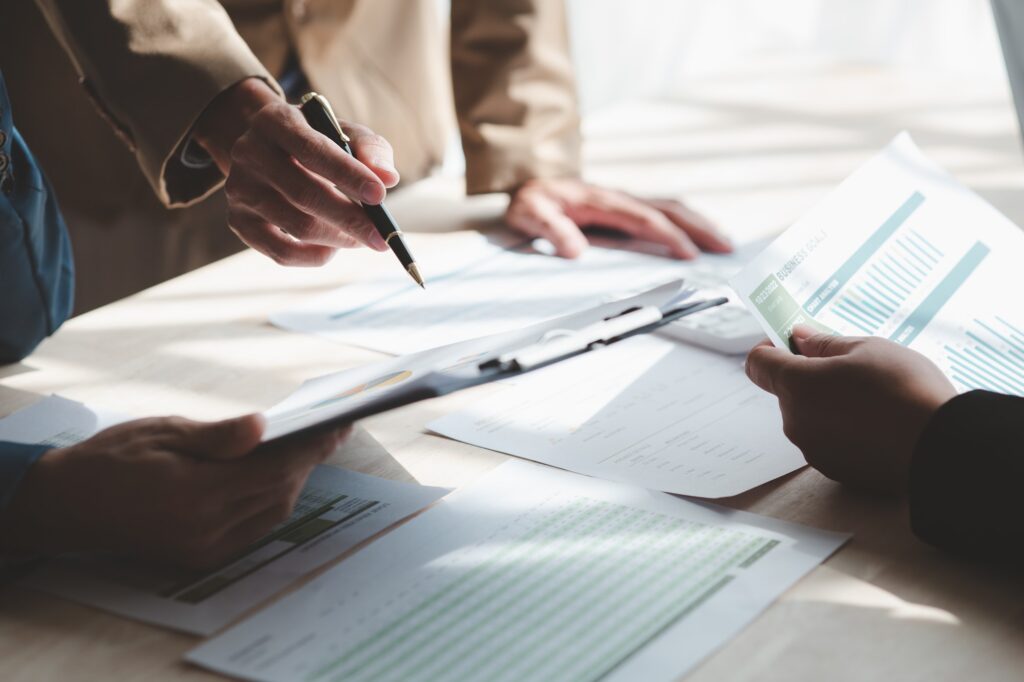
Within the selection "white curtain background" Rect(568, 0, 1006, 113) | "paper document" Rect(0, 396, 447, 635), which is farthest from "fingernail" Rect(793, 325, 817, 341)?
"white curtain background" Rect(568, 0, 1006, 113)

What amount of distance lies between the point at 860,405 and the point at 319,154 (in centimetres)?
55

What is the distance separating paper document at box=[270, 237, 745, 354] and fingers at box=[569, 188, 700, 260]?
0.02 m

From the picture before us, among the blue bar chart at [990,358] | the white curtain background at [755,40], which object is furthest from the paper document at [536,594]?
the white curtain background at [755,40]

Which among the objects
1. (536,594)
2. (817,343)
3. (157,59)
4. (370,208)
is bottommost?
(536,594)

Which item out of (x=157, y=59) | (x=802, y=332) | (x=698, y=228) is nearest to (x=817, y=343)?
(x=802, y=332)

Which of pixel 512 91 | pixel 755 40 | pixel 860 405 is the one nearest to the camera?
pixel 860 405

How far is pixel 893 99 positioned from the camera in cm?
202

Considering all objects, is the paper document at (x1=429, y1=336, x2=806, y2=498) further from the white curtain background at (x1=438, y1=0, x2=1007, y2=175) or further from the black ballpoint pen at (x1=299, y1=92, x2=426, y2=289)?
the white curtain background at (x1=438, y1=0, x2=1007, y2=175)

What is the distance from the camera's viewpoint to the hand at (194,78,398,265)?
3.42 feet

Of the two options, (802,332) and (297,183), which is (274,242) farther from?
(802,332)

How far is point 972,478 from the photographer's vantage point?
0.75m

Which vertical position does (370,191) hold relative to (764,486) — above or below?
above

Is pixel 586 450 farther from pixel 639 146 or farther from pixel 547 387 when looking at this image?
pixel 639 146

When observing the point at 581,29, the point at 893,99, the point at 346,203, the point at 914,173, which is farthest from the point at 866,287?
the point at 581,29
